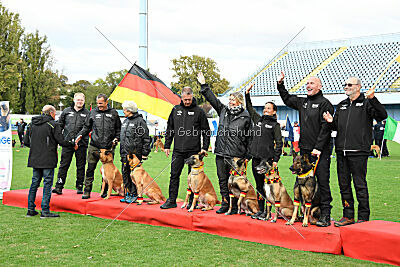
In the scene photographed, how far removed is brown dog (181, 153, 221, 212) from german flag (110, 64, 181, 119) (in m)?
2.69

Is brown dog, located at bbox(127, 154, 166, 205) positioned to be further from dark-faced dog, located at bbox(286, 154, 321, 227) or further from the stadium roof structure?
the stadium roof structure

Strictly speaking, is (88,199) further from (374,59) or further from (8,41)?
(374,59)

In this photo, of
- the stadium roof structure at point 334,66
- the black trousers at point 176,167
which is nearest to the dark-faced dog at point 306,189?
the black trousers at point 176,167

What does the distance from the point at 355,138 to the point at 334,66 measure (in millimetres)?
41853

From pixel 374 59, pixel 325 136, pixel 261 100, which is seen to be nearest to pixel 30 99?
pixel 261 100

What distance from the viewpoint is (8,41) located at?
35.4 m

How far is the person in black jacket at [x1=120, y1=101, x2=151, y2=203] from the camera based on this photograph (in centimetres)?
706

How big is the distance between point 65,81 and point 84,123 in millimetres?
81817

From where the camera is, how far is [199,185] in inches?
251

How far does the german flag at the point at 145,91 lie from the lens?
8766 mm

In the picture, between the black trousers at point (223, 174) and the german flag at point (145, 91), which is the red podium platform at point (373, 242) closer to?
the black trousers at point (223, 174)

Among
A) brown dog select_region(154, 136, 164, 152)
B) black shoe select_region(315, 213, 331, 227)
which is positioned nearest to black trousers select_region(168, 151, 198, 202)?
black shoe select_region(315, 213, 331, 227)

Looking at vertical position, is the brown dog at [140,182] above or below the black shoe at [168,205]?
above

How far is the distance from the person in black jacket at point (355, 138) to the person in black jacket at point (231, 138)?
4.54 ft
